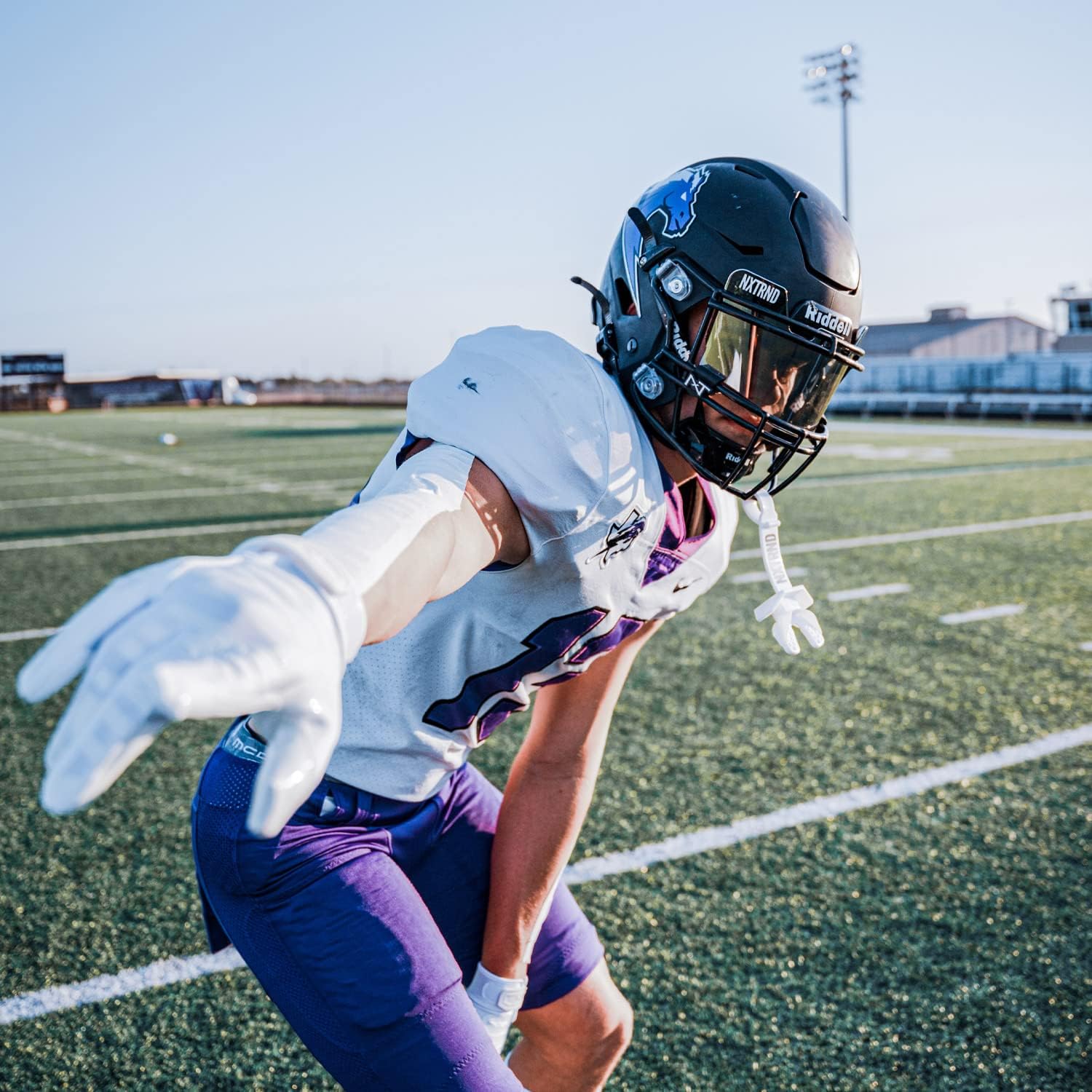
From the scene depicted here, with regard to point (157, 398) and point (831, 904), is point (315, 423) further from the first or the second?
point (157, 398)

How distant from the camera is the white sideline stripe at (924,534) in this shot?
794cm

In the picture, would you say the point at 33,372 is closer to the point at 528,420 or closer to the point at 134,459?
the point at 134,459

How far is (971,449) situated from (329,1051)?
52.9ft

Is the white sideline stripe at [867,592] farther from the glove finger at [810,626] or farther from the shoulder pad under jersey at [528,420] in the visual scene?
the shoulder pad under jersey at [528,420]

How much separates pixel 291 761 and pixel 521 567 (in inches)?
24.0

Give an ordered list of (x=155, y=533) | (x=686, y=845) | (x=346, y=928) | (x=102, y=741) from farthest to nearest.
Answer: (x=155, y=533)
(x=686, y=845)
(x=346, y=928)
(x=102, y=741)

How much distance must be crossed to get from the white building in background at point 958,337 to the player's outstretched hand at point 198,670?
182ft

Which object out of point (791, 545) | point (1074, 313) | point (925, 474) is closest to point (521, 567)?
point (791, 545)

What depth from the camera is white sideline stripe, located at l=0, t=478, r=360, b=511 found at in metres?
11.4

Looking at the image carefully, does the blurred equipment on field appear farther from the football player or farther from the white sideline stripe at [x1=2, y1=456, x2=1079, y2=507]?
the football player

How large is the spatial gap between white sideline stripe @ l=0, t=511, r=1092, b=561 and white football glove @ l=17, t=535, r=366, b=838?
22.7 ft

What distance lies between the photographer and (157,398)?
57562 millimetres

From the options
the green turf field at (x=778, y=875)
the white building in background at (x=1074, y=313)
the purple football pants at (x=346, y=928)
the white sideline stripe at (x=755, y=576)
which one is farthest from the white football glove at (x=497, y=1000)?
the white building in background at (x=1074, y=313)

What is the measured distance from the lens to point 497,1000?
178cm
